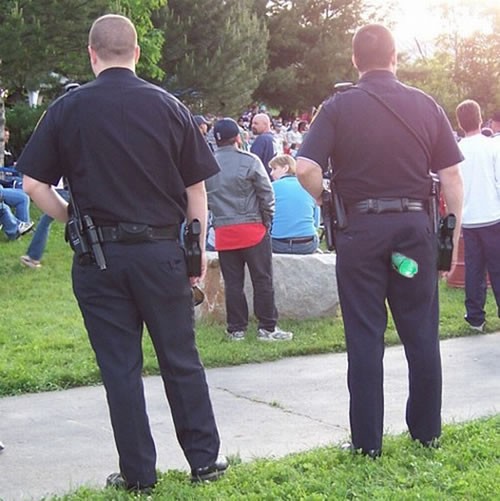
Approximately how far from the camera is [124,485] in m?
4.30

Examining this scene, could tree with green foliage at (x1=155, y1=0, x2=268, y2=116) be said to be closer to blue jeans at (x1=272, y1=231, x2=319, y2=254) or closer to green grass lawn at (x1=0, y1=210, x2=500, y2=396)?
green grass lawn at (x1=0, y1=210, x2=500, y2=396)

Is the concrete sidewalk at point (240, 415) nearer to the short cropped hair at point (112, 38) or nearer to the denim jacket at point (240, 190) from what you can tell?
the denim jacket at point (240, 190)

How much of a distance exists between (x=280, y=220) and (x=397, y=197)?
490 centimetres

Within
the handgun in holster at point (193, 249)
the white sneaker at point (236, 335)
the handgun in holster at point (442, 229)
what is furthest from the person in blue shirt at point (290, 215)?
the handgun in holster at point (193, 249)

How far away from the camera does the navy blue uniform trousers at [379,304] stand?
4609 mm

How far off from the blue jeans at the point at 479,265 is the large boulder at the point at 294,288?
4.14 feet

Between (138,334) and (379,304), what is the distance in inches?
48.0

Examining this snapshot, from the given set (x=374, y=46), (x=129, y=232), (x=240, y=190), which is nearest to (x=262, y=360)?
(x=240, y=190)

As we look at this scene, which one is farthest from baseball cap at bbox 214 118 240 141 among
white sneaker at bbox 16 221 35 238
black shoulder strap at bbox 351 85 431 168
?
white sneaker at bbox 16 221 35 238

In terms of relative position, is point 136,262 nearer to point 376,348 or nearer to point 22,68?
point 376,348

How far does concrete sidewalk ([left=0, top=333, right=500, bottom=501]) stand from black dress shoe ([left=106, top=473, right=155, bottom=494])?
0.63 ft

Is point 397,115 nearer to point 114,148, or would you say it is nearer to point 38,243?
point 114,148

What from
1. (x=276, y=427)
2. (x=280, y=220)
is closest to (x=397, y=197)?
(x=276, y=427)

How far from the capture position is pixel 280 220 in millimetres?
9492
